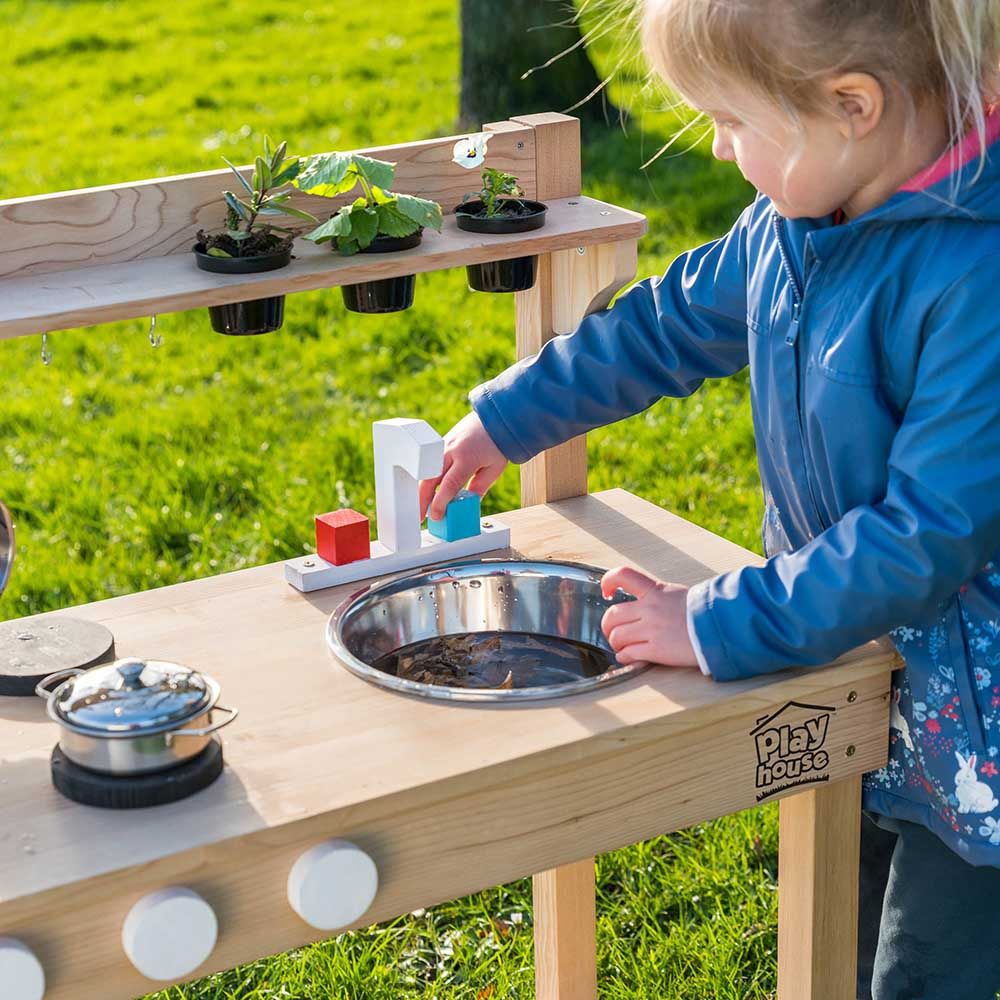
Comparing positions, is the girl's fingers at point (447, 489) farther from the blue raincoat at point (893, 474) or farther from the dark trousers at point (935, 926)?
the dark trousers at point (935, 926)

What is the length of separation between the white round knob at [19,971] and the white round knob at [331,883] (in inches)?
7.8

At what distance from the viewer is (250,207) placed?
5.50 ft

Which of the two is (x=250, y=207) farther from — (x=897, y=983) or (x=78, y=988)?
(x=897, y=983)

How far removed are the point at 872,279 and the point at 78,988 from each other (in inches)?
35.0

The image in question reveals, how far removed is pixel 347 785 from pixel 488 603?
18.7 inches

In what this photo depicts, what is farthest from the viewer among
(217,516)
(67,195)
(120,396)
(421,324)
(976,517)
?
(421,324)

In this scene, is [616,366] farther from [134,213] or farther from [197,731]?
[197,731]

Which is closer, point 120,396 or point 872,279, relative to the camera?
point 872,279

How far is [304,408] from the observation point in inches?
157

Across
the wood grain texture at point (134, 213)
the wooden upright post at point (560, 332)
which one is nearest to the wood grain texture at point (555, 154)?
the wooden upright post at point (560, 332)

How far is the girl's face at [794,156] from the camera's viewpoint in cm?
137

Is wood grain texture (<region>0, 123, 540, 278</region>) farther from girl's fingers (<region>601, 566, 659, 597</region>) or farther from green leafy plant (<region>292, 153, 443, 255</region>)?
girl's fingers (<region>601, 566, 659, 597</region>)

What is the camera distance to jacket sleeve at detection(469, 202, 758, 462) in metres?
1.75

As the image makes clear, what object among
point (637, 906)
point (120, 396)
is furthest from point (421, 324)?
point (637, 906)
